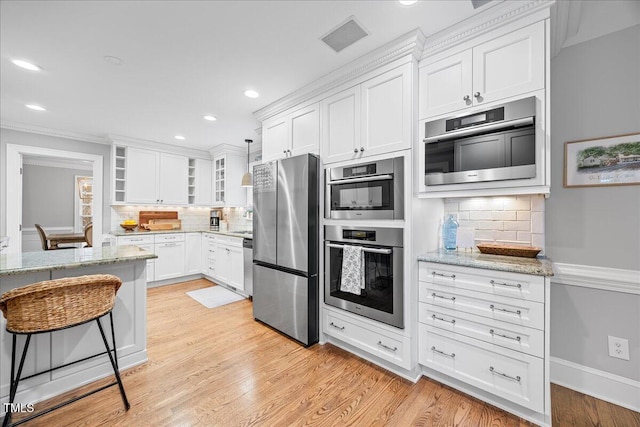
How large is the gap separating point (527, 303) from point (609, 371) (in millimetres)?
937

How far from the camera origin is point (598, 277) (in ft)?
6.07

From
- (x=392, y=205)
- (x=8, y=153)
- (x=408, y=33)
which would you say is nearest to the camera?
(x=408, y=33)

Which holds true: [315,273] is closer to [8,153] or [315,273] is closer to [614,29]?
[614,29]

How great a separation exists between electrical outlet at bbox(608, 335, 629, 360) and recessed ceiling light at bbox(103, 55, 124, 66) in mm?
4334

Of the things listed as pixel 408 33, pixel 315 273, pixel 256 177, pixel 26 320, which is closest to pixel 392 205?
pixel 315 273

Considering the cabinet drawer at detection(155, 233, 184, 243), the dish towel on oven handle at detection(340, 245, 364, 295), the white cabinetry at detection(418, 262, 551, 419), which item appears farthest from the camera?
the cabinet drawer at detection(155, 233, 184, 243)

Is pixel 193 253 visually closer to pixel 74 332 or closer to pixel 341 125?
pixel 74 332

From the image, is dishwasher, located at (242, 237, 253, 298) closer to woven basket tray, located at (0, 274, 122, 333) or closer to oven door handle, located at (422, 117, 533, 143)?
woven basket tray, located at (0, 274, 122, 333)

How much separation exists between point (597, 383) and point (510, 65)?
7.35 feet

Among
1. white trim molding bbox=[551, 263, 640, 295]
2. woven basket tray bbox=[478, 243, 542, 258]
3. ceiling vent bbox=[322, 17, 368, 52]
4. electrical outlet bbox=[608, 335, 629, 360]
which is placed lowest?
electrical outlet bbox=[608, 335, 629, 360]

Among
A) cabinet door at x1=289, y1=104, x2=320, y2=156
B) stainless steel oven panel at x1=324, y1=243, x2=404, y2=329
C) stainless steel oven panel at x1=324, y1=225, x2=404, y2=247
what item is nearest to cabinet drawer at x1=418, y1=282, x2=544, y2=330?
stainless steel oven panel at x1=324, y1=243, x2=404, y2=329

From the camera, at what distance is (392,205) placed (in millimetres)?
2098

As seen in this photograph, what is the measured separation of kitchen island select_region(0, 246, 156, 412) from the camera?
1711 millimetres

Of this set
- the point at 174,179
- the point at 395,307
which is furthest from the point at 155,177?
the point at 395,307
